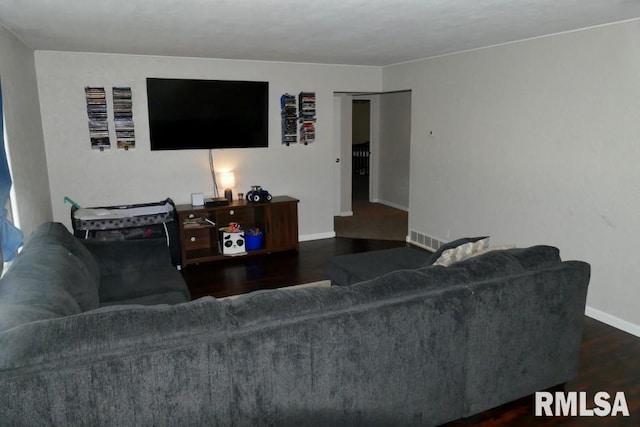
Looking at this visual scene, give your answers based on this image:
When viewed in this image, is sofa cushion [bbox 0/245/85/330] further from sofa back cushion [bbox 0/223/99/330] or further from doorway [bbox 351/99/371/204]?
doorway [bbox 351/99/371/204]

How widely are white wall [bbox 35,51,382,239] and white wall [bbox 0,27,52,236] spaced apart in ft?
0.90

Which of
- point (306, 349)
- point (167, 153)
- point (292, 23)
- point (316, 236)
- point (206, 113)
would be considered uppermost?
point (292, 23)

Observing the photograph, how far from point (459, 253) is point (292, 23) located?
2.01m

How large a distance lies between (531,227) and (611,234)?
2.55ft

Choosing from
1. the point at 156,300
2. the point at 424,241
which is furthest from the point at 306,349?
the point at 424,241

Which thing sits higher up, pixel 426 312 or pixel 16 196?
pixel 16 196

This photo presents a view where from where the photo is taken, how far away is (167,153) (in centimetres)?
557

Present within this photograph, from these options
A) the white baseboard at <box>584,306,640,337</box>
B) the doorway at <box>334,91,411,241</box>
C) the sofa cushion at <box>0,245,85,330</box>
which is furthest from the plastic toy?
the white baseboard at <box>584,306,640,337</box>

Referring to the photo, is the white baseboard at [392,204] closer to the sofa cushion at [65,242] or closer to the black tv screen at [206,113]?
the black tv screen at [206,113]

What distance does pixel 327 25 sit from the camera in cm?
356

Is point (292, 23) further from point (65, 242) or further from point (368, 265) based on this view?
point (65, 242)

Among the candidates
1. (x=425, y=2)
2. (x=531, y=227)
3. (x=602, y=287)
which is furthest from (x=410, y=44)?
(x=602, y=287)

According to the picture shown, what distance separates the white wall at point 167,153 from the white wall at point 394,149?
64.3 inches

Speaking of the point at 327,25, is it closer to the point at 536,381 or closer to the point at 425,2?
the point at 425,2
